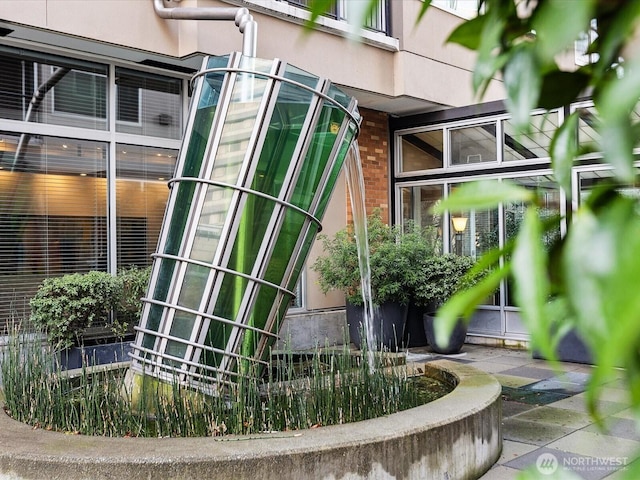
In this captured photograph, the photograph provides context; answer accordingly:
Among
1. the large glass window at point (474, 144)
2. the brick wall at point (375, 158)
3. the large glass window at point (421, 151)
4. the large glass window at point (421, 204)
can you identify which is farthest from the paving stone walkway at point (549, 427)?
the large glass window at point (421, 151)

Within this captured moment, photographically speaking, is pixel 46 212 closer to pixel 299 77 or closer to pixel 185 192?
pixel 185 192

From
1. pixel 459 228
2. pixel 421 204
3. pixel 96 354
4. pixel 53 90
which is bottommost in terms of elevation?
pixel 96 354

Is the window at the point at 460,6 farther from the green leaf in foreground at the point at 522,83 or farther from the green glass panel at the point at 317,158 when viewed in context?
the green leaf in foreground at the point at 522,83

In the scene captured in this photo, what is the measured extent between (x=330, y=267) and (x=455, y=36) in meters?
8.36

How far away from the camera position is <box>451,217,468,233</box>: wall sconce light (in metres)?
10.0

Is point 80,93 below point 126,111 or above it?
above

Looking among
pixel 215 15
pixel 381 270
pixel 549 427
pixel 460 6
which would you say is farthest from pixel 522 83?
pixel 460 6

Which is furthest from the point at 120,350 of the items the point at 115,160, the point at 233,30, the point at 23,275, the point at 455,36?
the point at 455,36

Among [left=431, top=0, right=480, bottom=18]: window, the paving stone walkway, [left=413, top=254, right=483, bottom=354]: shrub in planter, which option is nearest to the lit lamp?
[left=413, top=254, right=483, bottom=354]: shrub in planter

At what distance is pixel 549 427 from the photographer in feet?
16.9

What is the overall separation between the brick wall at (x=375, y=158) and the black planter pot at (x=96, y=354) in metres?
4.44

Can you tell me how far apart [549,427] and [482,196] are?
523cm

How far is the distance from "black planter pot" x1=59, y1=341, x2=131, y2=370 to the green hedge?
0.11 m

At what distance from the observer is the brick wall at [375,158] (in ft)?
33.9
